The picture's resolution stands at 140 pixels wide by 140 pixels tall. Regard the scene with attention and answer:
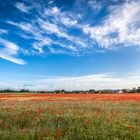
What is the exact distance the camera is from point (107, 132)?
30.7 feet

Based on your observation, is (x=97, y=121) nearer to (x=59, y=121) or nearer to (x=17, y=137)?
(x=59, y=121)

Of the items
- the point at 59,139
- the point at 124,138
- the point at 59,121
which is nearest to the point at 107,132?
the point at 124,138

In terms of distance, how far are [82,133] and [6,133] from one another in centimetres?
330

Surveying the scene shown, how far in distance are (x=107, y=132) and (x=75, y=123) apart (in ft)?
8.69

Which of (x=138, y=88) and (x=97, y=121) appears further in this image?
(x=138, y=88)

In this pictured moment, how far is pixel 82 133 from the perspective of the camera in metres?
9.45

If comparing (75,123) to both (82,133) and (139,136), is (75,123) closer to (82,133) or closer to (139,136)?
(82,133)

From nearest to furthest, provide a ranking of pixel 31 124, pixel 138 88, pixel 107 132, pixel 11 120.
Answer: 1. pixel 107 132
2. pixel 31 124
3. pixel 11 120
4. pixel 138 88

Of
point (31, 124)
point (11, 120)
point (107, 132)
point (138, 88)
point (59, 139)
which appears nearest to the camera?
point (59, 139)

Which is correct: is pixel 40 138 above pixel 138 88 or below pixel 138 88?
below

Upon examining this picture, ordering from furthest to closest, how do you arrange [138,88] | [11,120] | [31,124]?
1. [138,88]
2. [11,120]
3. [31,124]

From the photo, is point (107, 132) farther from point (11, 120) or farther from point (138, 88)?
point (138, 88)

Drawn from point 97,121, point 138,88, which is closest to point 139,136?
point 97,121

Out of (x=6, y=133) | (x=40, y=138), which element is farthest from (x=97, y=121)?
(x=6, y=133)
